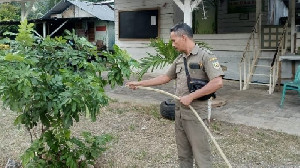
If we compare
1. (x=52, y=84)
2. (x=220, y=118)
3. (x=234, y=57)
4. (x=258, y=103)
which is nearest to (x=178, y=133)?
(x=52, y=84)

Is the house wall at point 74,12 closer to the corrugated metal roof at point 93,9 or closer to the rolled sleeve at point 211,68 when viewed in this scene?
the corrugated metal roof at point 93,9

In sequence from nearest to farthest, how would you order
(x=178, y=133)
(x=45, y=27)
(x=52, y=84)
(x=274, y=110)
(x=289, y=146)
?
(x=52, y=84)
(x=178, y=133)
(x=289, y=146)
(x=274, y=110)
(x=45, y=27)

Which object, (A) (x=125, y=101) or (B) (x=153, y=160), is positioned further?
(A) (x=125, y=101)

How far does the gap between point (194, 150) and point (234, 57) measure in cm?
713

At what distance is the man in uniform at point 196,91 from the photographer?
2.86 meters

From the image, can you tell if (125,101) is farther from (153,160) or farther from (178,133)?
(178,133)

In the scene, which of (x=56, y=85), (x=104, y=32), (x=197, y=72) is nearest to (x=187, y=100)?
(x=197, y=72)

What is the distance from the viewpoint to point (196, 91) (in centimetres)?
287

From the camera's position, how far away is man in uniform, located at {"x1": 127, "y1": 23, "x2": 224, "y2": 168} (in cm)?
286

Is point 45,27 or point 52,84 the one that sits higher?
point 45,27

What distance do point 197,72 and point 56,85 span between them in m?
1.21

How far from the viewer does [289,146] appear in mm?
4488

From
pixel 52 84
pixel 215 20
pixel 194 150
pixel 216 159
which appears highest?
pixel 215 20

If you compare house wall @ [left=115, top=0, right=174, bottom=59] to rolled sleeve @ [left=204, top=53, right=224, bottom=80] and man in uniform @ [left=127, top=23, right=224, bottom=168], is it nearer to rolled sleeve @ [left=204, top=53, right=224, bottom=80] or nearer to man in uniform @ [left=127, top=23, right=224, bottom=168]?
man in uniform @ [left=127, top=23, right=224, bottom=168]
